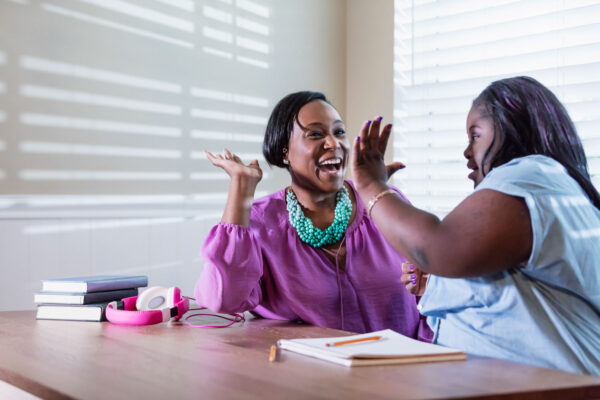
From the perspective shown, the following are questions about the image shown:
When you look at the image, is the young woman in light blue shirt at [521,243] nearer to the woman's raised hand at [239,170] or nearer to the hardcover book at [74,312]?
the woman's raised hand at [239,170]

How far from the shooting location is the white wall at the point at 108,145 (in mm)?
2303

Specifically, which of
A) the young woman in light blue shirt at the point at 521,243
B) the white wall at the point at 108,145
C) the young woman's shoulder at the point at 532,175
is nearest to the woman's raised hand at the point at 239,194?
the young woman in light blue shirt at the point at 521,243

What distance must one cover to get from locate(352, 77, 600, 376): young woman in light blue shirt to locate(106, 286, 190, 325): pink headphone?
2.21 feet

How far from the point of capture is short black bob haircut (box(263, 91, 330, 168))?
6.89 ft

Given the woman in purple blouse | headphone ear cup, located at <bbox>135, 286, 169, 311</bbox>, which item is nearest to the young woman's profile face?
the woman in purple blouse

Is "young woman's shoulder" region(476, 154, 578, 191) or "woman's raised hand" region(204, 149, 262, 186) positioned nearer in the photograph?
"young woman's shoulder" region(476, 154, 578, 191)

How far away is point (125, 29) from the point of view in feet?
8.54

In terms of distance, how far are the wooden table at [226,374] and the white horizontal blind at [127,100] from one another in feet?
3.49

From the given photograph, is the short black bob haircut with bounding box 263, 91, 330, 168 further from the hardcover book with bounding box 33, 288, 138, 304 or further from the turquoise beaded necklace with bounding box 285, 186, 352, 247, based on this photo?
the hardcover book with bounding box 33, 288, 138, 304

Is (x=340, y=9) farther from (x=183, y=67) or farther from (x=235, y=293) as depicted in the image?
(x=235, y=293)

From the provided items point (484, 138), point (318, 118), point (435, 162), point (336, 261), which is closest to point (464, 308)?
point (484, 138)

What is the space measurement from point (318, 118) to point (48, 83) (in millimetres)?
1074

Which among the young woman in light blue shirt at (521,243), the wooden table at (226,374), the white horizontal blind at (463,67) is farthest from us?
the white horizontal blind at (463,67)

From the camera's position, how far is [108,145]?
2.54 m
